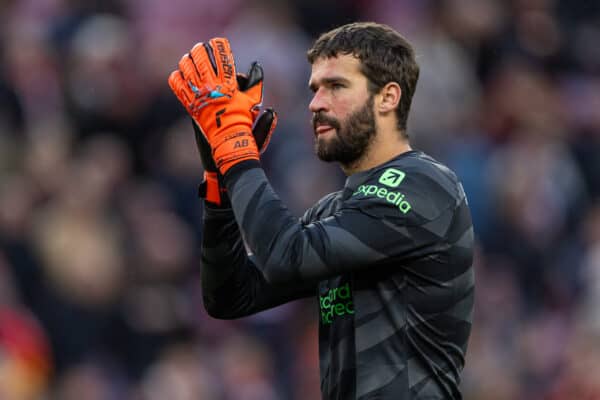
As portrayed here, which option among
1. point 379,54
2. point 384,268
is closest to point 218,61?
point 379,54

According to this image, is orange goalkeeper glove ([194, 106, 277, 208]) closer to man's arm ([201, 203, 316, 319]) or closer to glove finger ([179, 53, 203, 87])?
man's arm ([201, 203, 316, 319])

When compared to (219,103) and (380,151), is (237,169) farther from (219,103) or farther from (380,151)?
(380,151)

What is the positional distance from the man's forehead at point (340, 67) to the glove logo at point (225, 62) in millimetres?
287

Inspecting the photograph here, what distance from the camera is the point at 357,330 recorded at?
12.1 ft

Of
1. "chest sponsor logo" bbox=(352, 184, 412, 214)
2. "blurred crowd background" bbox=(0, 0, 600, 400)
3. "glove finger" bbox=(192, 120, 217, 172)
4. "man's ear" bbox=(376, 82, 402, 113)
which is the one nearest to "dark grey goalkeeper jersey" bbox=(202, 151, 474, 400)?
"chest sponsor logo" bbox=(352, 184, 412, 214)

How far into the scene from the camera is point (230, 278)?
411 centimetres

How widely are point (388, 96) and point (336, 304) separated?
2.31 feet

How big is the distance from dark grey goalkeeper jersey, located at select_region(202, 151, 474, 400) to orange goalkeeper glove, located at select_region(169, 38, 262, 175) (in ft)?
0.26

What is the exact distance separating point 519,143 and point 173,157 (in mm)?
2989

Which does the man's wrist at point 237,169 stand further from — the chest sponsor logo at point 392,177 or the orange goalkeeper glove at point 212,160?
the chest sponsor logo at point 392,177

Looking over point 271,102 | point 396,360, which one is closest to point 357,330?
point 396,360

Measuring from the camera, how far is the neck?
3.85 meters

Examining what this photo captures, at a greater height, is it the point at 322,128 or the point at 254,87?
the point at 254,87

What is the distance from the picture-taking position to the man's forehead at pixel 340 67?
12.5 feet
